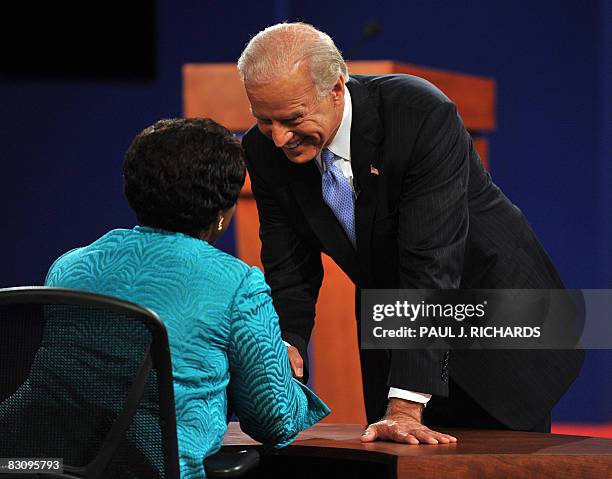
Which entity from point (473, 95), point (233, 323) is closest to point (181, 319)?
point (233, 323)

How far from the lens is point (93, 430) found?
1368 millimetres

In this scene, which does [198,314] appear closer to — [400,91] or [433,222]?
[433,222]

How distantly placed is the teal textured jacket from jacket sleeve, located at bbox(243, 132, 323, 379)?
1.83 ft

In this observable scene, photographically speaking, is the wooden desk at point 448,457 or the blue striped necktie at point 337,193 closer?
the wooden desk at point 448,457

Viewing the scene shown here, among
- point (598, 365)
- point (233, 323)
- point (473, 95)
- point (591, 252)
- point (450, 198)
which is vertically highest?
point (473, 95)

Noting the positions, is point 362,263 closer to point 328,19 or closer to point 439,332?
point 439,332

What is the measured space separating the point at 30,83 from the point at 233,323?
13.8 feet

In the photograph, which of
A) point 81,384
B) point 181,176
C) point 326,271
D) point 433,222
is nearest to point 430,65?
point 326,271

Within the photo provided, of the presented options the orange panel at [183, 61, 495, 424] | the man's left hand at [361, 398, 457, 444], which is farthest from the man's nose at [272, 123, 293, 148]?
the orange panel at [183, 61, 495, 424]

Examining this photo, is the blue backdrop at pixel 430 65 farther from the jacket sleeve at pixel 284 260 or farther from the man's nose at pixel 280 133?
the man's nose at pixel 280 133

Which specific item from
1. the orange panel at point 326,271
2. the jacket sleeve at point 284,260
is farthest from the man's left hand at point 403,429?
the orange panel at point 326,271

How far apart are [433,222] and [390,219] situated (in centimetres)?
14

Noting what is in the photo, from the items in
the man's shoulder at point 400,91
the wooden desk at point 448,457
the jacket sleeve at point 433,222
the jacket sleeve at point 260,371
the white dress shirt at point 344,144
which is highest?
the man's shoulder at point 400,91

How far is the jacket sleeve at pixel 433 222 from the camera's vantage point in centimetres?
183
